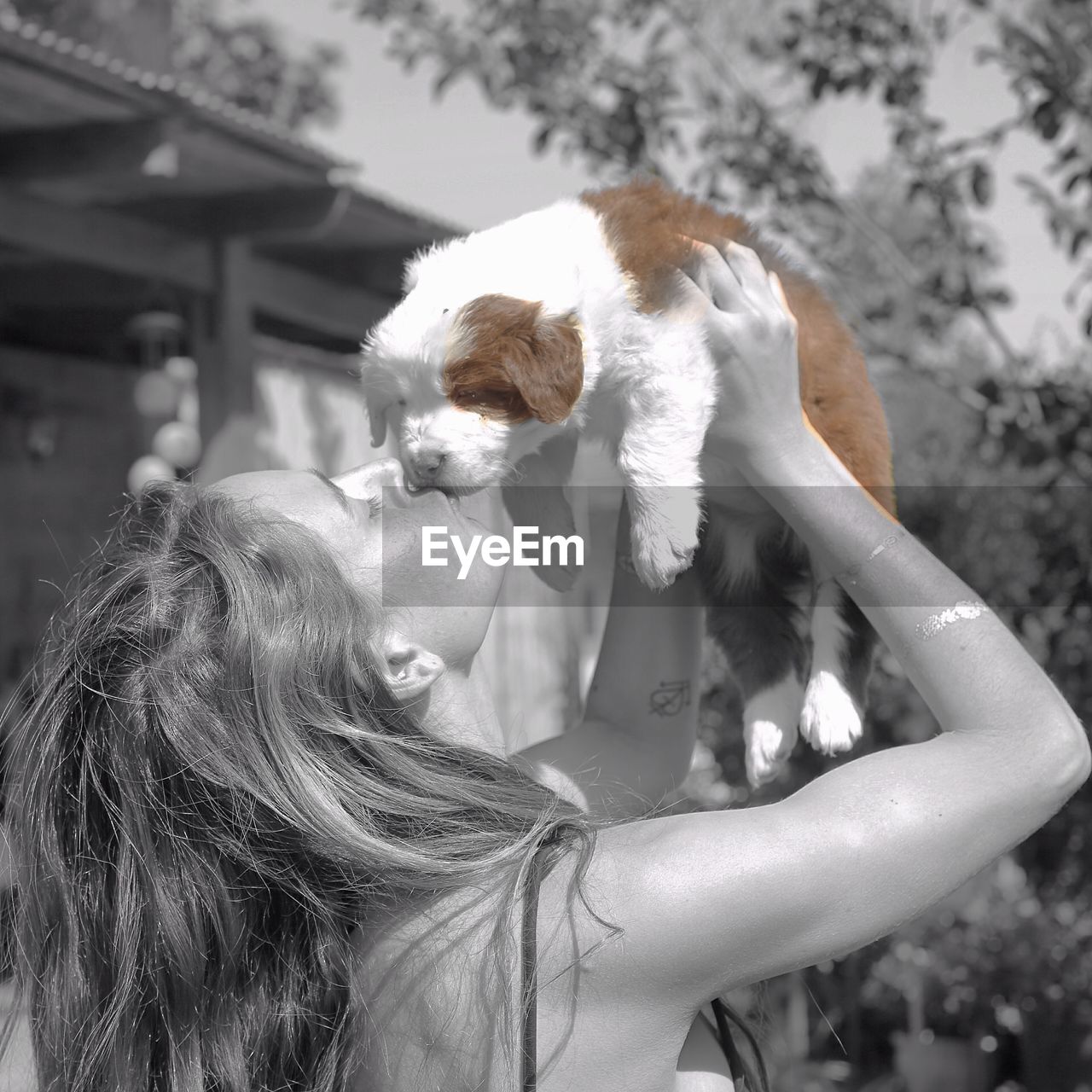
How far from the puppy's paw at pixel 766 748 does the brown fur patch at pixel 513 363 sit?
1.80 ft

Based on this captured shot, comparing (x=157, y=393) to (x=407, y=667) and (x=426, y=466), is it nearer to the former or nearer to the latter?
(x=426, y=466)

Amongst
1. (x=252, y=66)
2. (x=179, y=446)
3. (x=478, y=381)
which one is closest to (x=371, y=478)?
(x=478, y=381)

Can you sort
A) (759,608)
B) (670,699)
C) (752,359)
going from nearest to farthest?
(752,359), (670,699), (759,608)

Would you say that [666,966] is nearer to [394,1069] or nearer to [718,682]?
[394,1069]

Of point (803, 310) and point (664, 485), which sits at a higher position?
point (803, 310)

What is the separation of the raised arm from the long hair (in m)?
A: 0.16

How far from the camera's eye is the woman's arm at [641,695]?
179 cm

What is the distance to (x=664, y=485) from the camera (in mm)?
1615

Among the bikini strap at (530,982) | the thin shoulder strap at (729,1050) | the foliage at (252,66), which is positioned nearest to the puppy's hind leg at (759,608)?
the thin shoulder strap at (729,1050)

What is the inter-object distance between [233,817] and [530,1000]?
0.38m

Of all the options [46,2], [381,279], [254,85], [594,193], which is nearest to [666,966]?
[594,193]

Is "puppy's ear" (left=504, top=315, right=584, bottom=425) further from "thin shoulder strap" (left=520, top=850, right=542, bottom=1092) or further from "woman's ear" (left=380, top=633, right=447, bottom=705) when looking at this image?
"thin shoulder strap" (left=520, top=850, right=542, bottom=1092)

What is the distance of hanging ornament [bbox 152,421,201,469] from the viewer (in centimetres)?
549

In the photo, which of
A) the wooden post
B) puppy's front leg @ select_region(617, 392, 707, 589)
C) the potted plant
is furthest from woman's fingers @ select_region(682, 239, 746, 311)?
the wooden post
